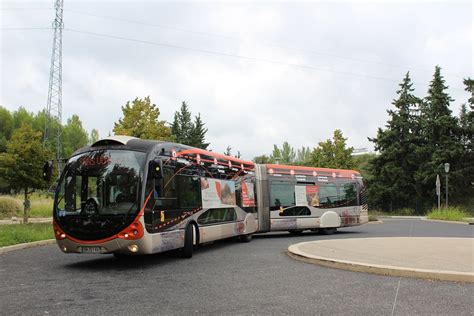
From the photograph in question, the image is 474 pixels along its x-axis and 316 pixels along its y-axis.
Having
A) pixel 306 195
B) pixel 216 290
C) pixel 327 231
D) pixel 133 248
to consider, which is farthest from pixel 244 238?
pixel 216 290

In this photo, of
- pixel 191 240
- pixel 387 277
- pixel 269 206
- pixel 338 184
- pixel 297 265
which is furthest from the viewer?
pixel 338 184

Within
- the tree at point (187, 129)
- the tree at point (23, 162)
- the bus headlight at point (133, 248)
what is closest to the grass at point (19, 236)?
the tree at point (23, 162)

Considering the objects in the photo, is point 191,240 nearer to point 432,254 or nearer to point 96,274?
point 96,274

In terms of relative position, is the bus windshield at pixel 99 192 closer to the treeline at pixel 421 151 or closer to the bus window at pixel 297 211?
the bus window at pixel 297 211

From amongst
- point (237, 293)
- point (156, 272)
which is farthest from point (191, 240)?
point (237, 293)

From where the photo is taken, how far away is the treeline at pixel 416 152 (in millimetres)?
46656

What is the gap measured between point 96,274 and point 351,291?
507 centimetres

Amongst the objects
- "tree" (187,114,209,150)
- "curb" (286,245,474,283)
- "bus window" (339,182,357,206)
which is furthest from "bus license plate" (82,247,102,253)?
"tree" (187,114,209,150)

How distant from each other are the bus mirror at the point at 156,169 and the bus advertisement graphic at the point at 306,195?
1036 centimetres

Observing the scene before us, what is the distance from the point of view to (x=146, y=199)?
10414 mm

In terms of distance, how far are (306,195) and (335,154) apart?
28.8 meters

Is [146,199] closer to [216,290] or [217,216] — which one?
[216,290]

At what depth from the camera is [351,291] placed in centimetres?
737

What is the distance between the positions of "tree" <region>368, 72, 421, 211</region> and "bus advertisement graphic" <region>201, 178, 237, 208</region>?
34735mm
